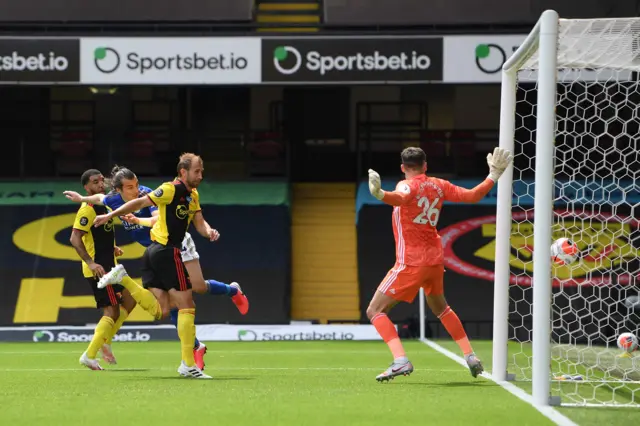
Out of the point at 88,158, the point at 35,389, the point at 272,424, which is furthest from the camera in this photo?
the point at 88,158

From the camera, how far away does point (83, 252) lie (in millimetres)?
11648

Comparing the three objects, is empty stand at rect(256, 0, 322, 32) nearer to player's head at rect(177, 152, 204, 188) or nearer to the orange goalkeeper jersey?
player's head at rect(177, 152, 204, 188)

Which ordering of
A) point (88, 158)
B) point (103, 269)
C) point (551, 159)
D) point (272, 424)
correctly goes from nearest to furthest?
point (272, 424)
point (551, 159)
point (103, 269)
point (88, 158)

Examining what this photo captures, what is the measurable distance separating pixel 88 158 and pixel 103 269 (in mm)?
12209

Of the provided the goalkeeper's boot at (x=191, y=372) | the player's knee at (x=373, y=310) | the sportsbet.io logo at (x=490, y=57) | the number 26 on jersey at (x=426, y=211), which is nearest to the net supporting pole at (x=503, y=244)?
the number 26 on jersey at (x=426, y=211)

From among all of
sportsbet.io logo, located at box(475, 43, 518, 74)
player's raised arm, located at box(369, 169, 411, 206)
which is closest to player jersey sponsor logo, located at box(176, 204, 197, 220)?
player's raised arm, located at box(369, 169, 411, 206)

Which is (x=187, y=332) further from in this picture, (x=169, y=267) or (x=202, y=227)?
(x=202, y=227)

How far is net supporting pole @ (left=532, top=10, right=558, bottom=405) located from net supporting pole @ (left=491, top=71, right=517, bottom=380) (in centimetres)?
146

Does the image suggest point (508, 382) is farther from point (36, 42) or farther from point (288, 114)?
point (288, 114)

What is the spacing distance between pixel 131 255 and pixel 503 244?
44.1 ft

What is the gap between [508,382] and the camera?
891cm

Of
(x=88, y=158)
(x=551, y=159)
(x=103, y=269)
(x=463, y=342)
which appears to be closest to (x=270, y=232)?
(x=88, y=158)

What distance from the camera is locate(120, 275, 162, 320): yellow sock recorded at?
11.5 metres

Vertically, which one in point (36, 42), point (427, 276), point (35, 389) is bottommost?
point (35, 389)
